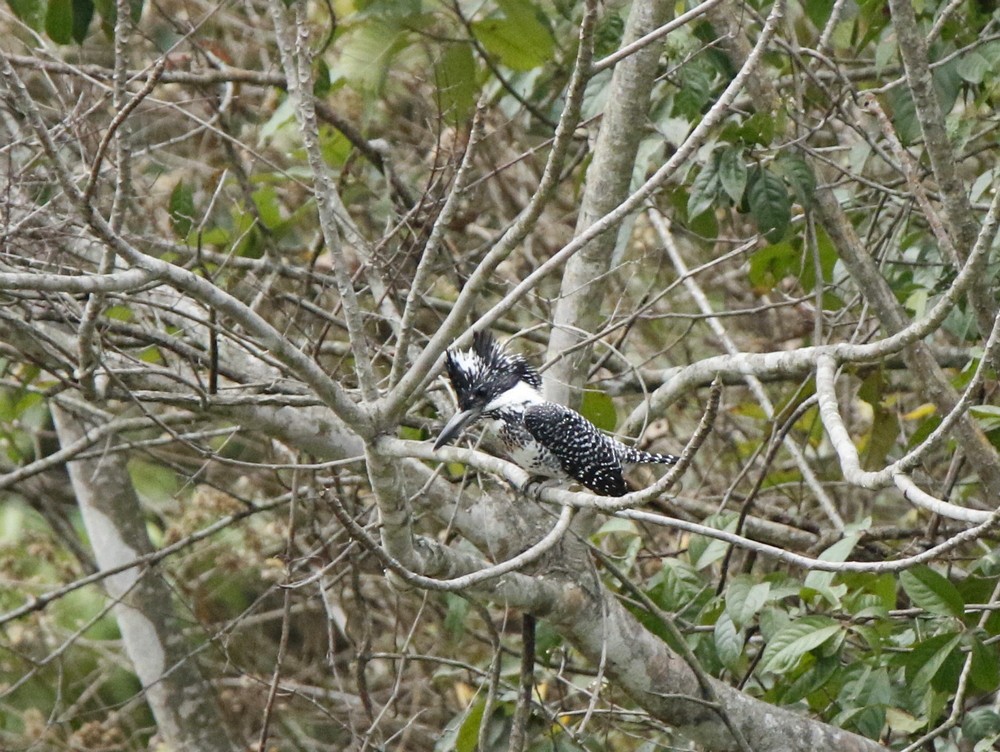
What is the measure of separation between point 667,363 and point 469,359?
7.55 feet

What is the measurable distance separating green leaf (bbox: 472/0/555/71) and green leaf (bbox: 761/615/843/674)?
1.87 metres

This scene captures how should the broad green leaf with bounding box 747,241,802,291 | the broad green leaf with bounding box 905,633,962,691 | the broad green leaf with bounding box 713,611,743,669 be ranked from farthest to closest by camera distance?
the broad green leaf with bounding box 747,241,802,291 < the broad green leaf with bounding box 713,611,743,669 < the broad green leaf with bounding box 905,633,962,691

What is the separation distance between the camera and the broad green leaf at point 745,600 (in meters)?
3.04

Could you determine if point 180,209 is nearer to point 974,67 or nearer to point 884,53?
point 884,53

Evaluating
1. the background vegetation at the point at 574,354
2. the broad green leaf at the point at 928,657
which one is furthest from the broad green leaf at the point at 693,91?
the broad green leaf at the point at 928,657

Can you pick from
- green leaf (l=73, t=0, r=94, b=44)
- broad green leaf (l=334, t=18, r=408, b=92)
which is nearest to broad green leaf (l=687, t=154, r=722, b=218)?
broad green leaf (l=334, t=18, r=408, b=92)

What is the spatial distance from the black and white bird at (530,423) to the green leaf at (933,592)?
3.00 ft

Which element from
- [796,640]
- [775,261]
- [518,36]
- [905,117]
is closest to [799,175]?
[905,117]

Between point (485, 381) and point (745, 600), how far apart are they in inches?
41.8

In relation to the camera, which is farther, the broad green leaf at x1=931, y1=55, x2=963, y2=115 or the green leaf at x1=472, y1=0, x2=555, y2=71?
the green leaf at x1=472, y1=0, x2=555, y2=71

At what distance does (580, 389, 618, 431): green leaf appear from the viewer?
3.62m

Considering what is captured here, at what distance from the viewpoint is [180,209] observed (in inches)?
131

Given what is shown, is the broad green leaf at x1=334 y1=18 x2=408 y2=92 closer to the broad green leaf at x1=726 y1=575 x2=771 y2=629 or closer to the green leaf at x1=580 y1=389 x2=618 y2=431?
the green leaf at x1=580 y1=389 x2=618 y2=431

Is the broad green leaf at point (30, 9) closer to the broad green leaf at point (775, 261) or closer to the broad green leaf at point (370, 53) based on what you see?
the broad green leaf at point (370, 53)
